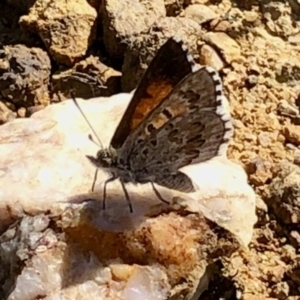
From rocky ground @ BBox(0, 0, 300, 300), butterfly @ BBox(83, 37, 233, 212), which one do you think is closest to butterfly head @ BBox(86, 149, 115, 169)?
butterfly @ BBox(83, 37, 233, 212)

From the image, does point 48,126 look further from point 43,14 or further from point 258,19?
point 258,19

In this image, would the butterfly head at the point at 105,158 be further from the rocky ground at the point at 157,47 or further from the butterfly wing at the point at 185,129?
the rocky ground at the point at 157,47

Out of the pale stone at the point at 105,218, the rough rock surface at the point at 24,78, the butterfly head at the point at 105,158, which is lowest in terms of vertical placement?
the rough rock surface at the point at 24,78

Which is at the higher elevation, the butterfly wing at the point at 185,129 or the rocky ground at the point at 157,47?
the butterfly wing at the point at 185,129

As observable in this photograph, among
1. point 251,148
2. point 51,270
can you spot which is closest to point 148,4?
point 251,148

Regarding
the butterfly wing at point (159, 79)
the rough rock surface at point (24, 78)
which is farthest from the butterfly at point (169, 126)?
the rough rock surface at point (24, 78)

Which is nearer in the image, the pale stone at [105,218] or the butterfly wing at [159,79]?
the pale stone at [105,218]

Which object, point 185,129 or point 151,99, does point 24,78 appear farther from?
point 185,129
